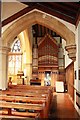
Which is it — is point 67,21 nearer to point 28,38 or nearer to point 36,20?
point 36,20

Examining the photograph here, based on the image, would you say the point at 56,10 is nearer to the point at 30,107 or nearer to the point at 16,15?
the point at 16,15

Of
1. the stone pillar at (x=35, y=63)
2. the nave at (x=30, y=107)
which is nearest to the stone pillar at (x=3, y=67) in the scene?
the nave at (x=30, y=107)

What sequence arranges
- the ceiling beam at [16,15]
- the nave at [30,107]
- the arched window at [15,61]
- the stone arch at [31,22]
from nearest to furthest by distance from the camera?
1. the nave at [30,107]
2. the stone arch at [31,22]
3. the ceiling beam at [16,15]
4. the arched window at [15,61]

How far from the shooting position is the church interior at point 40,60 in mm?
4879

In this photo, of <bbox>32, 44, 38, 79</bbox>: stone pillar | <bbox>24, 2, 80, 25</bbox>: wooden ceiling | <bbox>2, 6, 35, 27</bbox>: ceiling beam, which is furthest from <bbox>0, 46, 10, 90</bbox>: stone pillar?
<bbox>32, 44, 38, 79</bbox>: stone pillar

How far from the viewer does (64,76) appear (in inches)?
627

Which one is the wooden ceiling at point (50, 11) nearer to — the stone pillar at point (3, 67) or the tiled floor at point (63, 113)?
the stone pillar at point (3, 67)

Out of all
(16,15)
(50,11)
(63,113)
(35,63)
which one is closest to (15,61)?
(35,63)

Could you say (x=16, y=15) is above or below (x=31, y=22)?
above

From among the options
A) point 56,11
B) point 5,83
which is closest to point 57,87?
point 5,83

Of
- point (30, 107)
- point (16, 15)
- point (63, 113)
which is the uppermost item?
point (16, 15)

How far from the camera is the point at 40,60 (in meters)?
16.6

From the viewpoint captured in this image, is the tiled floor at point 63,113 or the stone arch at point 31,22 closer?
the tiled floor at point 63,113

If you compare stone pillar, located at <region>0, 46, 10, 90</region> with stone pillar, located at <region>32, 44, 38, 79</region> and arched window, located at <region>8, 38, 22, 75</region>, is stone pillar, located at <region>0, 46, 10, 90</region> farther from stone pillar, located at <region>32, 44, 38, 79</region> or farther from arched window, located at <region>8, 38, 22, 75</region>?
arched window, located at <region>8, 38, 22, 75</region>
